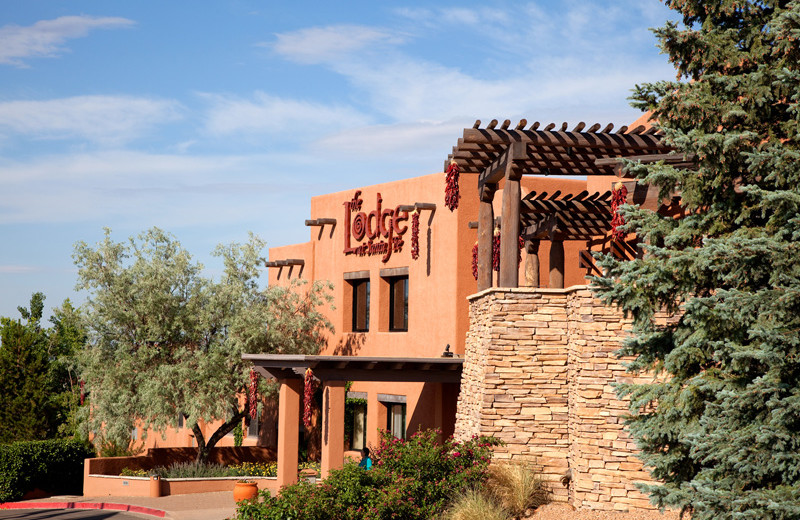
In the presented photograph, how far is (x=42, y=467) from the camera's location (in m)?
27.2

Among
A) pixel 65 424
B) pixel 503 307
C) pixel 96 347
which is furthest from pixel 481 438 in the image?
pixel 65 424

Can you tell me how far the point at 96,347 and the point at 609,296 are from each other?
21.4 m

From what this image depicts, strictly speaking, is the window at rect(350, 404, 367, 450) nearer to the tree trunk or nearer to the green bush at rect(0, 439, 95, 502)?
the tree trunk

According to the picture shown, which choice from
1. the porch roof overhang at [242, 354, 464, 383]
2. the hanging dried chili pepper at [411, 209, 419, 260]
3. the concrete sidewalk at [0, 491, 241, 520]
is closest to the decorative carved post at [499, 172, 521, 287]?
the porch roof overhang at [242, 354, 464, 383]

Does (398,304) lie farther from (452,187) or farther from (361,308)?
(452,187)

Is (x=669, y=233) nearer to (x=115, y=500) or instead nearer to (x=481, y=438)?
(x=481, y=438)

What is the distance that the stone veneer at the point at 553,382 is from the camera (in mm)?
15703

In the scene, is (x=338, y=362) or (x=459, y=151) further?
(x=338, y=362)

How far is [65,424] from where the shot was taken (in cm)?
3384

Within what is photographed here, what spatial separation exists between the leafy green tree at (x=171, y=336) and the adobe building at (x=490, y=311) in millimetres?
3036

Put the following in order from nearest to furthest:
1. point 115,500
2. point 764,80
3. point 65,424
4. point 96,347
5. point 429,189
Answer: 1. point 764,80
2. point 115,500
3. point 429,189
4. point 96,347
5. point 65,424

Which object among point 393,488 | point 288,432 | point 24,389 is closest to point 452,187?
point 393,488

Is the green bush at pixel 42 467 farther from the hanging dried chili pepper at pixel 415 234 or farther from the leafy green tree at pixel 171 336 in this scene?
the hanging dried chili pepper at pixel 415 234

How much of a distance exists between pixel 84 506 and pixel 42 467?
12.1 feet
